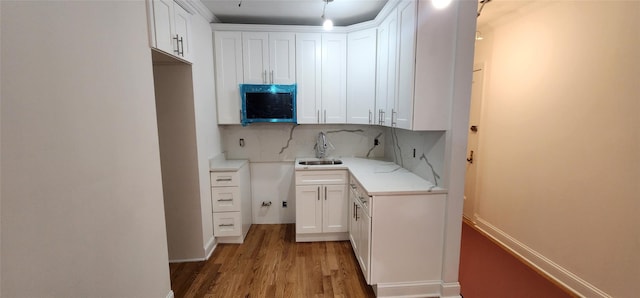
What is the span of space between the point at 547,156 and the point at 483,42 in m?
1.61

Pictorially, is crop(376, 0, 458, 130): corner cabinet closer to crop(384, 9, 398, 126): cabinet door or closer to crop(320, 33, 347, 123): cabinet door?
crop(384, 9, 398, 126): cabinet door

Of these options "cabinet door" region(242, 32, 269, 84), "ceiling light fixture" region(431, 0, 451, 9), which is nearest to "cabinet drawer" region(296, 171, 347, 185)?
"cabinet door" region(242, 32, 269, 84)

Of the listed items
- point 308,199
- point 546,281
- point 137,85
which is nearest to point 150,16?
point 137,85

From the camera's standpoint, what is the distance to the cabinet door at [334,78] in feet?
9.78

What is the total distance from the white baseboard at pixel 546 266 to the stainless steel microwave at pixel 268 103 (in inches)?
110

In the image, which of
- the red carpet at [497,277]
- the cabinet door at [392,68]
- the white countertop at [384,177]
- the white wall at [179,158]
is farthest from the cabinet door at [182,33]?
the red carpet at [497,277]

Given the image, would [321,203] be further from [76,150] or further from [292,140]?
[76,150]

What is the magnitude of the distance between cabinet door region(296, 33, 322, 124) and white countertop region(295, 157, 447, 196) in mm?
643

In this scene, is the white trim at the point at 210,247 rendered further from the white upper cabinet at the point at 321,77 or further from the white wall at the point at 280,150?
the white upper cabinet at the point at 321,77

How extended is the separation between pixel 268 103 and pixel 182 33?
3.60 feet

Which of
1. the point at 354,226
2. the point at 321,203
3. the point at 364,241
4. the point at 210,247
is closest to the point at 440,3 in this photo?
the point at 364,241

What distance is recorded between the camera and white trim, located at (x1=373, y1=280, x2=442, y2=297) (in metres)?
2.05

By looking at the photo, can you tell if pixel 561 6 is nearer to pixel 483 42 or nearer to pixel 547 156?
pixel 483 42

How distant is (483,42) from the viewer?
10.3 ft
